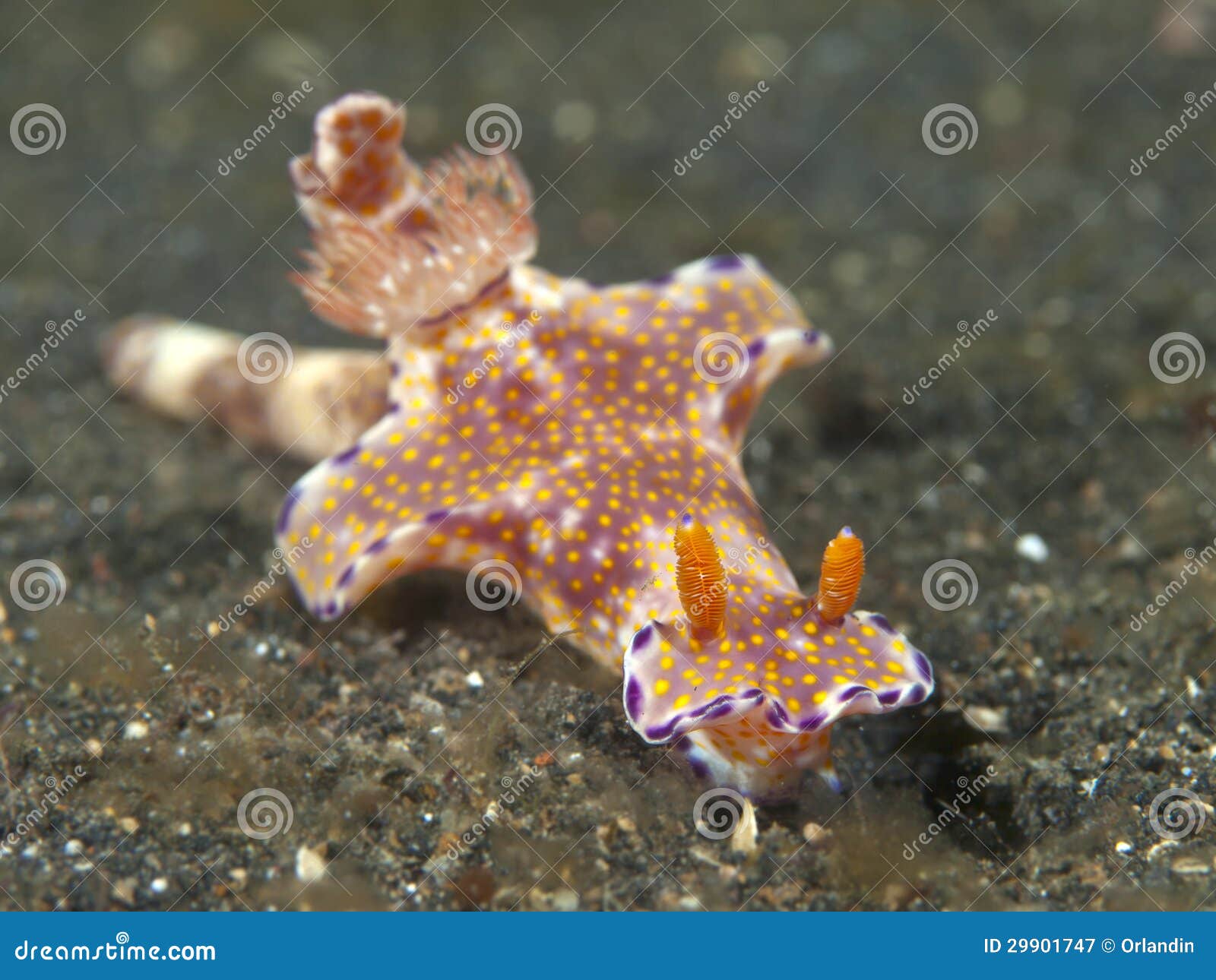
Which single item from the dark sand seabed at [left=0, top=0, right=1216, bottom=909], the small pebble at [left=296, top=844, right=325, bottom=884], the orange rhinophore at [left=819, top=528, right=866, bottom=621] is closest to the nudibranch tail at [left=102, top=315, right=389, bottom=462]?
the dark sand seabed at [left=0, top=0, right=1216, bottom=909]

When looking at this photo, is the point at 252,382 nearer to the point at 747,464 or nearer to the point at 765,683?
the point at 747,464

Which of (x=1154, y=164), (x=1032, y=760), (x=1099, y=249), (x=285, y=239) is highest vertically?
(x=1154, y=164)

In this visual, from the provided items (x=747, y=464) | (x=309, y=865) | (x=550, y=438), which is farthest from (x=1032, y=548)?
(x=309, y=865)

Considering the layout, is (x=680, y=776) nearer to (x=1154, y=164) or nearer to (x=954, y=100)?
(x=1154, y=164)

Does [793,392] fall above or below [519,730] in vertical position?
above

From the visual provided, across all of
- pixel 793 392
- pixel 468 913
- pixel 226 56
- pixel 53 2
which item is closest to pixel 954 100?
pixel 793 392

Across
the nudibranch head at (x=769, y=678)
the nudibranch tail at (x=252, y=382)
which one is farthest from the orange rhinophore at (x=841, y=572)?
the nudibranch tail at (x=252, y=382)
